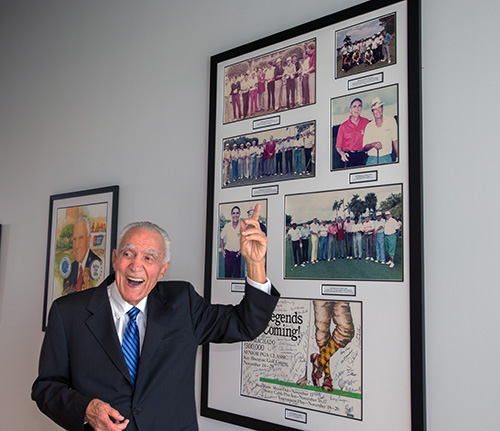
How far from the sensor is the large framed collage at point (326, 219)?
1761mm

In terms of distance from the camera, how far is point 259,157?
7.27 feet

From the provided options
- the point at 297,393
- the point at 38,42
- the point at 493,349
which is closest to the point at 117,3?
the point at 38,42

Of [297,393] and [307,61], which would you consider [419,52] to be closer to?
[307,61]

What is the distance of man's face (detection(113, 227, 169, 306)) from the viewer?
1858 mm

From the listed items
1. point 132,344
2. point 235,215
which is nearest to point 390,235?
point 235,215

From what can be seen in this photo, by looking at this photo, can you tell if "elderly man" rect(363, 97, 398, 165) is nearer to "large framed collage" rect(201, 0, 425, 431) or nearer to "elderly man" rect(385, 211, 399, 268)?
"large framed collage" rect(201, 0, 425, 431)

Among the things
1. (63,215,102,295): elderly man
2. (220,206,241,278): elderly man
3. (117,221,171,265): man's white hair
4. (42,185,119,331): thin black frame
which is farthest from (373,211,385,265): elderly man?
(63,215,102,295): elderly man

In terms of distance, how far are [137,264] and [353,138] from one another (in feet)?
3.17

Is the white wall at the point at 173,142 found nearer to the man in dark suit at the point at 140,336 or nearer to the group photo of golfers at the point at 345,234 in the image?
the group photo of golfers at the point at 345,234

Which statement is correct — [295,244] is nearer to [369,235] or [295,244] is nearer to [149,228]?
[369,235]

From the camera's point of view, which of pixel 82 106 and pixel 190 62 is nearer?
pixel 190 62

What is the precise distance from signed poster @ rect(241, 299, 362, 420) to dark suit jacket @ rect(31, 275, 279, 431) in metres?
0.19

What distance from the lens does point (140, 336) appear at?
1872 millimetres

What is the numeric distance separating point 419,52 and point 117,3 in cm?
203
